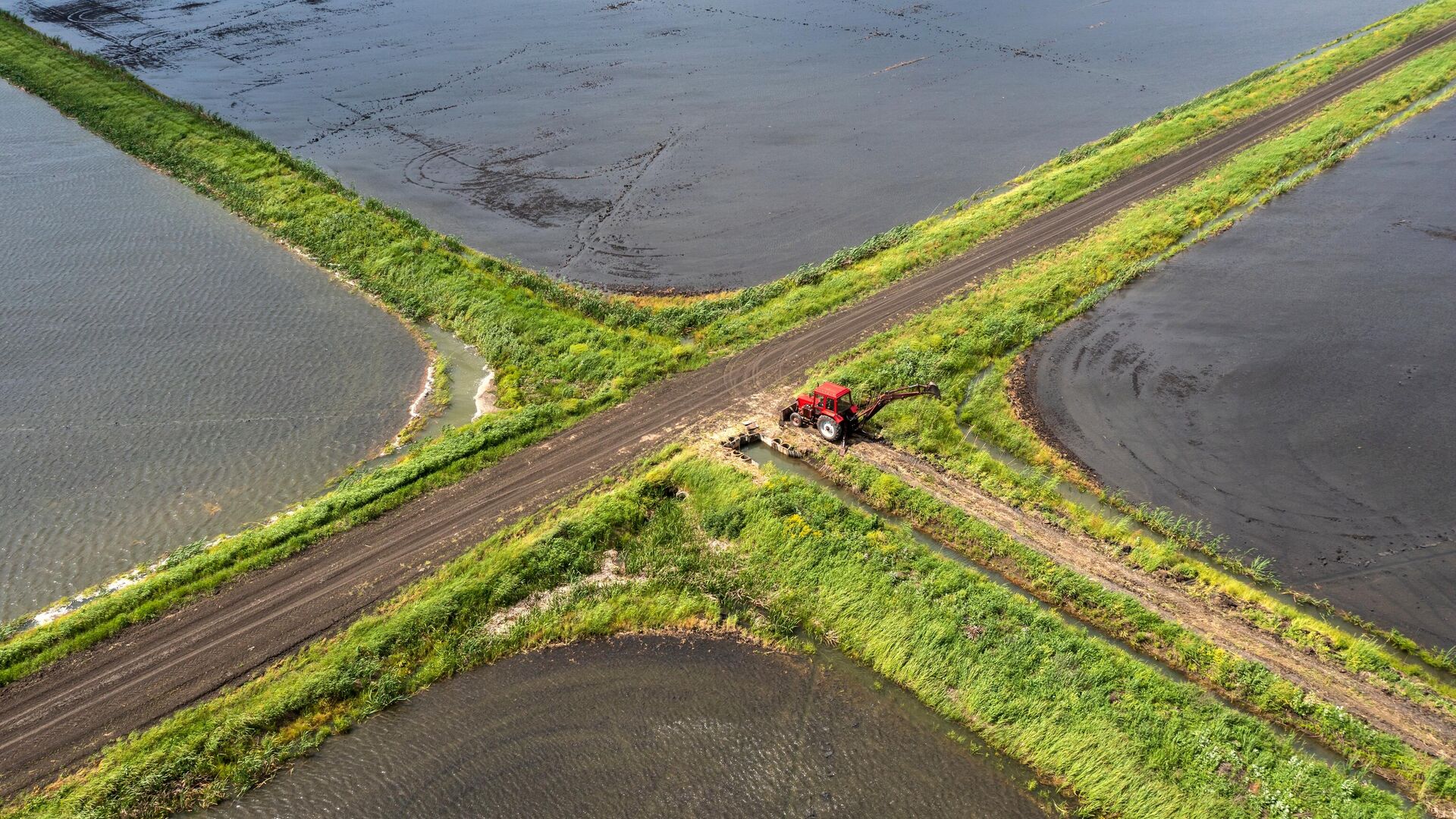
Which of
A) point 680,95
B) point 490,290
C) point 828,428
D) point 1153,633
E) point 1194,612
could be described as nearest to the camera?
point 1153,633

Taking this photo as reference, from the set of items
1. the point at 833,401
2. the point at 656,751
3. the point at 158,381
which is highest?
the point at 833,401

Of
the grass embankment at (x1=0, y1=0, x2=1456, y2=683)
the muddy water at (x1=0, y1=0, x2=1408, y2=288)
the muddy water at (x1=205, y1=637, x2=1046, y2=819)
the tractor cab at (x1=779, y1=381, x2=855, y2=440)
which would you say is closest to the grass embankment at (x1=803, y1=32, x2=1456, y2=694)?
the tractor cab at (x1=779, y1=381, x2=855, y2=440)

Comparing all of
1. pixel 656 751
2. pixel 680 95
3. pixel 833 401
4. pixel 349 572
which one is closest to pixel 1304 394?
pixel 833 401

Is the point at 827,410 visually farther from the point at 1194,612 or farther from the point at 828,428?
the point at 1194,612

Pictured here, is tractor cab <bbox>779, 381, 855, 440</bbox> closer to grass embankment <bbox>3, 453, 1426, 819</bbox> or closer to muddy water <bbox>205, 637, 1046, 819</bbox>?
grass embankment <bbox>3, 453, 1426, 819</bbox>

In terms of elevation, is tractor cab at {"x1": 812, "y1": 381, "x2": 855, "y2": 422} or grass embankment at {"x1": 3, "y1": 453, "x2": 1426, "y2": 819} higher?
tractor cab at {"x1": 812, "y1": 381, "x2": 855, "y2": 422}

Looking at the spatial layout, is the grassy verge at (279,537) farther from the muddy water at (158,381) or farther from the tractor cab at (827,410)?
the tractor cab at (827,410)
